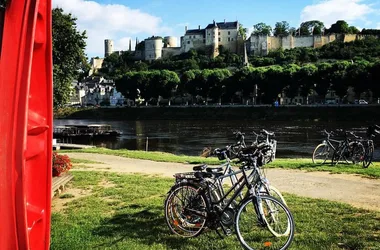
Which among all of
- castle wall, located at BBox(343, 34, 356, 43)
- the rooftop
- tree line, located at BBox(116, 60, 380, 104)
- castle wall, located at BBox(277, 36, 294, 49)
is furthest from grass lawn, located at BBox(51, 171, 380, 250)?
the rooftop

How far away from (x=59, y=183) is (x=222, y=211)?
203 inches

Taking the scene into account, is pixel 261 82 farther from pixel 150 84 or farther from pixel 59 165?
pixel 59 165

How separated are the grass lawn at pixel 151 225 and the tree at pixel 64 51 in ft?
43.6

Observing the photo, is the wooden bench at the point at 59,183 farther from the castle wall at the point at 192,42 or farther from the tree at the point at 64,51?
the castle wall at the point at 192,42

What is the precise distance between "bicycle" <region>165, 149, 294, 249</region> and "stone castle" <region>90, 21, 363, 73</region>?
138771mm

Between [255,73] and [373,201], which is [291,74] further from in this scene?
[373,201]

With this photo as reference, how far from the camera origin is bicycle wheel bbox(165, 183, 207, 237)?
5.80m

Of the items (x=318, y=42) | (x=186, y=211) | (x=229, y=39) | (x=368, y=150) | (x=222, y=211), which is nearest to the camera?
(x=222, y=211)

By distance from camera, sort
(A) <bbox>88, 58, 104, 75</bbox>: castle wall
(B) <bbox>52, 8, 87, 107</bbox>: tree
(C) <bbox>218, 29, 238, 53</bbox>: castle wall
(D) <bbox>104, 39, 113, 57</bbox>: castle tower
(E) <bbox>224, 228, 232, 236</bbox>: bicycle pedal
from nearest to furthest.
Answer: (E) <bbox>224, 228, 232, 236</bbox>: bicycle pedal < (B) <bbox>52, 8, 87, 107</bbox>: tree < (C) <bbox>218, 29, 238, 53</bbox>: castle wall < (A) <bbox>88, 58, 104, 75</bbox>: castle wall < (D) <bbox>104, 39, 113, 57</bbox>: castle tower

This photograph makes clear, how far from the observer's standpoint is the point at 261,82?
285ft

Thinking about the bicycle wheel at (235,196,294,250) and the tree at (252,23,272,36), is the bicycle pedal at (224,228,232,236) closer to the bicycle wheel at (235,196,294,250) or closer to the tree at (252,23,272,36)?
the bicycle wheel at (235,196,294,250)

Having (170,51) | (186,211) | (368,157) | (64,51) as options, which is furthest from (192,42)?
(186,211)

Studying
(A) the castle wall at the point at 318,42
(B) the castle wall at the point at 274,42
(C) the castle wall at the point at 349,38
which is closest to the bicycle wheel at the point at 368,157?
(A) the castle wall at the point at 318,42

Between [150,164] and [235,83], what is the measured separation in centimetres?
7687
